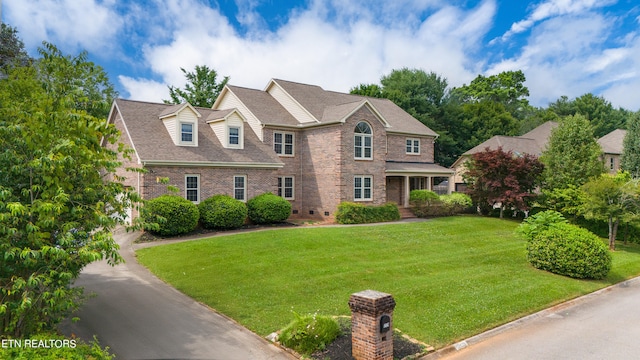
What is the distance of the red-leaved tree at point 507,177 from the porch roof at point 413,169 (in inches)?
129

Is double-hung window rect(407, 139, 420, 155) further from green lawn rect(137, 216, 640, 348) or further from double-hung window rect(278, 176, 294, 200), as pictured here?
green lawn rect(137, 216, 640, 348)

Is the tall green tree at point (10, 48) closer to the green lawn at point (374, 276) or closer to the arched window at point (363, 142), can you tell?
the green lawn at point (374, 276)

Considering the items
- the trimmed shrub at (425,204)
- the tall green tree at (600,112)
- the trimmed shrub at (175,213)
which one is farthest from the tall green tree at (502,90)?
the trimmed shrub at (175,213)

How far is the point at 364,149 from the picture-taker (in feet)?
90.7

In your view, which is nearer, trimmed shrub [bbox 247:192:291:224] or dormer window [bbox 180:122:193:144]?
dormer window [bbox 180:122:193:144]

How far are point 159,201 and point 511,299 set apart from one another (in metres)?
15.7

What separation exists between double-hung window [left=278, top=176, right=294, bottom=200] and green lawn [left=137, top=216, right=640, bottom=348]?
7021 mm

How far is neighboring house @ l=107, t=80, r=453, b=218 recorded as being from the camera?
76.3 feet

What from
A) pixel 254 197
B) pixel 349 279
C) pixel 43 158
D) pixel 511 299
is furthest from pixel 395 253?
pixel 43 158

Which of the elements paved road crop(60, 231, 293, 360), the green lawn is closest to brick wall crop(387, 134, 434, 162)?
the green lawn

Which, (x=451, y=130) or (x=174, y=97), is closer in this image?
(x=174, y=97)

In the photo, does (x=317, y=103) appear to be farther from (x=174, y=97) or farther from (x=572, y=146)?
(x=174, y=97)

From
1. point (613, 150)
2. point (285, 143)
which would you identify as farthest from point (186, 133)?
point (613, 150)

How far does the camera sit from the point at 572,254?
53.3ft
